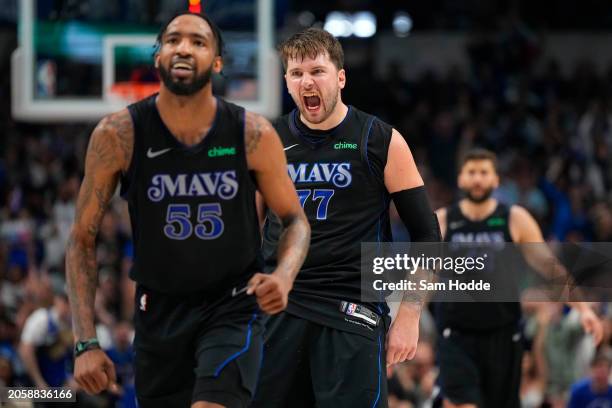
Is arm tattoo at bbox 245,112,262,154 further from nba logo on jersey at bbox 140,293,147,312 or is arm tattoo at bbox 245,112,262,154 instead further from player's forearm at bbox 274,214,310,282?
nba logo on jersey at bbox 140,293,147,312

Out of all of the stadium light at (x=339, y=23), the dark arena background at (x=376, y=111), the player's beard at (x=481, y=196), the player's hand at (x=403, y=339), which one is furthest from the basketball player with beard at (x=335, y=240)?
the stadium light at (x=339, y=23)

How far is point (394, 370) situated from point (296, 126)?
5.90 meters

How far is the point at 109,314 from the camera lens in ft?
46.0

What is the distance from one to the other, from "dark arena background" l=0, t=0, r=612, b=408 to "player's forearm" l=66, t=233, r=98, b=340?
4.90 m

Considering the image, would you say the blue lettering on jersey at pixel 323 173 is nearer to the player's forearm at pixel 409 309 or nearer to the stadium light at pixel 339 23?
the player's forearm at pixel 409 309

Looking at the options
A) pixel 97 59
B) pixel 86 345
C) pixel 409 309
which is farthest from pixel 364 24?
pixel 86 345

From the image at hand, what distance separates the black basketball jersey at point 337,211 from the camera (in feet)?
21.3

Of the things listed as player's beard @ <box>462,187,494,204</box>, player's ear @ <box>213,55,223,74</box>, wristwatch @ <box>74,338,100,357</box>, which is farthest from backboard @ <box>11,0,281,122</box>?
wristwatch @ <box>74,338,100,357</box>

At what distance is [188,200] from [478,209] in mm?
4809

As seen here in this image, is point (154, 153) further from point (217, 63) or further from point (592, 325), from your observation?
point (592, 325)

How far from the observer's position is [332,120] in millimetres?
6730

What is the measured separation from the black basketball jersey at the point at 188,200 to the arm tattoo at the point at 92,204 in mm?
62

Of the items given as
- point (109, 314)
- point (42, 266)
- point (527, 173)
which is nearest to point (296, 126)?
point (109, 314)

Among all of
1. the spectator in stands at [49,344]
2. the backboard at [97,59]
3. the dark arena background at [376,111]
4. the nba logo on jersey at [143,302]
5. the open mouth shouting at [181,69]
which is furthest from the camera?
the spectator in stands at [49,344]
